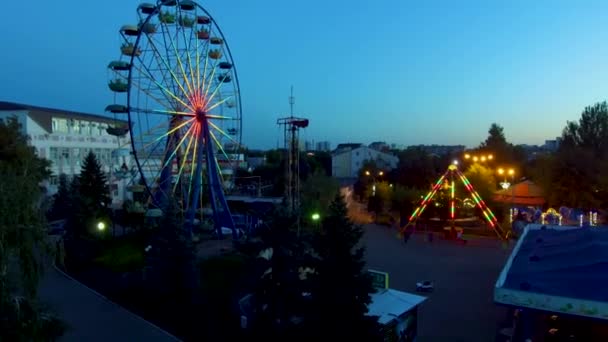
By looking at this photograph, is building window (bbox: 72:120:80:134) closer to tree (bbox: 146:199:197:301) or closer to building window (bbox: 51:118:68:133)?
building window (bbox: 51:118:68:133)

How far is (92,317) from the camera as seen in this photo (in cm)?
1398

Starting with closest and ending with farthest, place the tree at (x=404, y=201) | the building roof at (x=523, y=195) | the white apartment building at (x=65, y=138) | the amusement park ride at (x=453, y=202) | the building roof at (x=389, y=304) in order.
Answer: the building roof at (x=389, y=304)
the amusement park ride at (x=453, y=202)
the building roof at (x=523, y=195)
the tree at (x=404, y=201)
the white apartment building at (x=65, y=138)

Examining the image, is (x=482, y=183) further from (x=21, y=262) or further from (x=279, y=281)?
(x=21, y=262)

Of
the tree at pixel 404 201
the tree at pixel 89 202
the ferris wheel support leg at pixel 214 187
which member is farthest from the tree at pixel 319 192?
the tree at pixel 89 202

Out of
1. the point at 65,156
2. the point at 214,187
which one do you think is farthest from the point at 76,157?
the point at 214,187

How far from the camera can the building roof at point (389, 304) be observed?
11.0 meters

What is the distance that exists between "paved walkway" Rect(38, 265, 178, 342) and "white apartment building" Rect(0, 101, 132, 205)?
15679 millimetres

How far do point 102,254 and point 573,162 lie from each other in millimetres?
26037

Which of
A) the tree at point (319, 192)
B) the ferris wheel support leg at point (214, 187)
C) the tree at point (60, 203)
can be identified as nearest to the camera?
the ferris wheel support leg at point (214, 187)

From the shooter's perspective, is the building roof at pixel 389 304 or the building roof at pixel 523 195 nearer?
the building roof at pixel 389 304

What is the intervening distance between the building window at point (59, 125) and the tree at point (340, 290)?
33612 mm

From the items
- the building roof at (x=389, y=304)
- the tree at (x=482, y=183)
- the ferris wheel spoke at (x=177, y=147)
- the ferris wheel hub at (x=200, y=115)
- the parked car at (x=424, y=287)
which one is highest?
the ferris wheel hub at (x=200, y=115)

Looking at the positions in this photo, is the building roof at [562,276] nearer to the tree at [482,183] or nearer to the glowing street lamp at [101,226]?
the glowing street lamp at [101,226]

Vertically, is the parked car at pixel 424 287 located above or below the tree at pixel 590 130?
below
